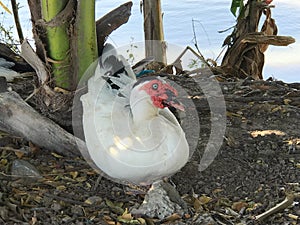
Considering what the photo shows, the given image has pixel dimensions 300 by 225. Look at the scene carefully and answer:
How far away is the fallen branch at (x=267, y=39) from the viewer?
5.38 ft

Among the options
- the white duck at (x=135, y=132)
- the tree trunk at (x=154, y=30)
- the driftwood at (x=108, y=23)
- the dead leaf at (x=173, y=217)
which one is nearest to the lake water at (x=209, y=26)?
the tree trunk at (x=154, y=30)

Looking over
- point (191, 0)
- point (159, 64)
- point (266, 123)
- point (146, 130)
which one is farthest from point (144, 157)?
point (191, 0)

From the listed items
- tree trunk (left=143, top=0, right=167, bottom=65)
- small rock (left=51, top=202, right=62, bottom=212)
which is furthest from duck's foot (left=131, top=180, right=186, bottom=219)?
tree trunk (left=143, top=0, right=167, bottom=65)

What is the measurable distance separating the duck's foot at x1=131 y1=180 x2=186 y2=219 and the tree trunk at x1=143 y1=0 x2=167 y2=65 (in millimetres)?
758

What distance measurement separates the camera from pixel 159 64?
5.64 ft

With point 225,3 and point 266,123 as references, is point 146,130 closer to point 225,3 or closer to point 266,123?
point 266,123

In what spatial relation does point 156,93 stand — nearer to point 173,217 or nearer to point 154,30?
point 173,217

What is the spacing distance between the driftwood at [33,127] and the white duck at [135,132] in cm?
12

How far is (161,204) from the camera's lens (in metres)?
0.99

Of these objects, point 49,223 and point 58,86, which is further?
point 58,86

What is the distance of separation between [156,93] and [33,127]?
0.33m

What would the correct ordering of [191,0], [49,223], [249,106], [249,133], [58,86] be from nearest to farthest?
[49,223]
[58,86]
[249,133]
[249,106]
[191,0]

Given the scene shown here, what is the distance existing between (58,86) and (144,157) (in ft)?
1.08

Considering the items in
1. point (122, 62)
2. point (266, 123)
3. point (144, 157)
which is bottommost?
point (266, 123)
